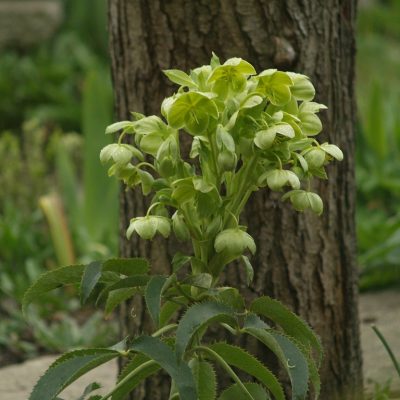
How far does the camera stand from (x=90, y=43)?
9.20m

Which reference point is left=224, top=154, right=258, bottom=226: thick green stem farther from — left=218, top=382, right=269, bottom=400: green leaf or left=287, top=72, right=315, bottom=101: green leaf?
left=218, top=382, right=269, bottom=400: green leaf

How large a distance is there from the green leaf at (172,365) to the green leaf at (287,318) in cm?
21

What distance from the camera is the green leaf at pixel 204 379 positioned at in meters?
1.80

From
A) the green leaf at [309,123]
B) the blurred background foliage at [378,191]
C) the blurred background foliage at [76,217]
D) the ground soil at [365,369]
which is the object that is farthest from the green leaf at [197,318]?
the blurred background foliage at [378,191]

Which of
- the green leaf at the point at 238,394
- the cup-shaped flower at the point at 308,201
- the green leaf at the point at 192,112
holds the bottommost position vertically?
the green leaf at the point at 238,394

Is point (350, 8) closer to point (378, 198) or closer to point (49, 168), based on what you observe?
point (378, 198)

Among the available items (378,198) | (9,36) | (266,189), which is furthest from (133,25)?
(9,36)

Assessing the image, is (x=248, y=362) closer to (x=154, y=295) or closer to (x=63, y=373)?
(x=154, y=295)

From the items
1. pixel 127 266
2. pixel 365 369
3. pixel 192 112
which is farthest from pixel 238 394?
pixel 365 369

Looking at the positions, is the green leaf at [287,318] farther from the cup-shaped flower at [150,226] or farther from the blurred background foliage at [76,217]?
the blurred background foliage at [76,217]

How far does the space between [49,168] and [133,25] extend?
402 centimetres

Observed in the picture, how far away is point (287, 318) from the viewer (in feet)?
5.96

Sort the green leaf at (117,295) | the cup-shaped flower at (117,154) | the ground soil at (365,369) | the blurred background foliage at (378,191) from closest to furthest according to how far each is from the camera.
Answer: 1. the cup-shaped flower at (117,154)
2. the green leaf at (117,295)
3. the ground soil at (365,369)
4. the blurred background foliage at (378,191)

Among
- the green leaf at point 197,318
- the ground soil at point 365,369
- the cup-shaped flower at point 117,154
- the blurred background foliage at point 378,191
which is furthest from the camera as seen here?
the blurred background foliage at point 378,191
